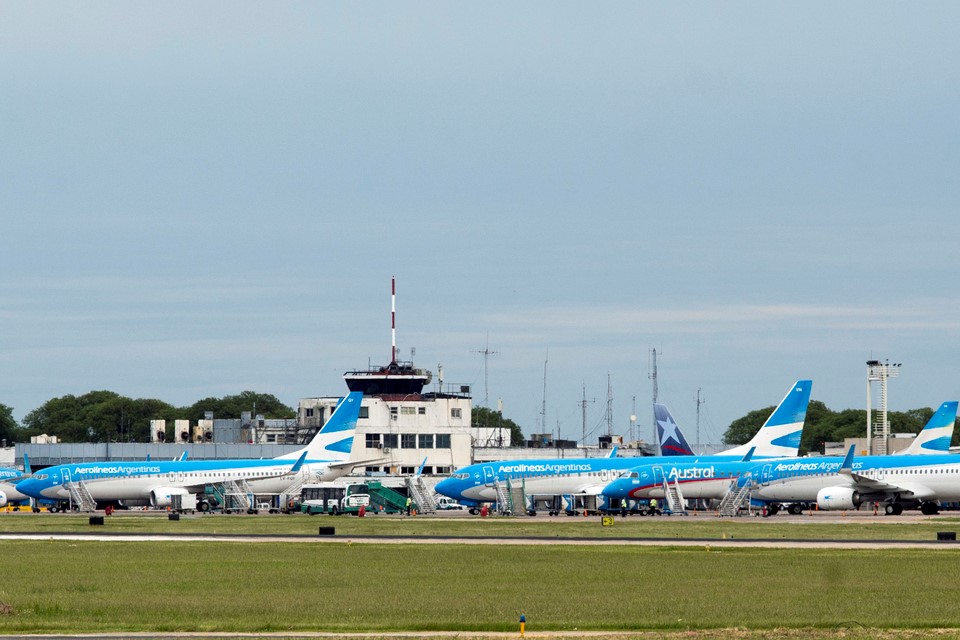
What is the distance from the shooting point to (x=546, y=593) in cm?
4612

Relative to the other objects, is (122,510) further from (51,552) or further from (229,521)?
(51,552)

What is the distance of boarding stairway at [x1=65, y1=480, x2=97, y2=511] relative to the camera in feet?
461

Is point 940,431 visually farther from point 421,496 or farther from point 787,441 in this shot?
point 421,496

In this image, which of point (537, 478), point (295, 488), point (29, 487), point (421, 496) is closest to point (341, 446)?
point (295, 488)

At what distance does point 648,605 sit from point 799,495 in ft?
262

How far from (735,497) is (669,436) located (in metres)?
48.2

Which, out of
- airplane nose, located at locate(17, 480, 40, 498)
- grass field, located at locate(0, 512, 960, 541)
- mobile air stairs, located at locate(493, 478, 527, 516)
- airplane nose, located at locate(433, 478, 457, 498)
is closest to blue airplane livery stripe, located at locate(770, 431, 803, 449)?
mobile air stairs, located at locate(493, 478, 527, 516)

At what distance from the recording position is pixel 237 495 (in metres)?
139

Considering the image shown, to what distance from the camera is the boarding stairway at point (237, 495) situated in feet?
455

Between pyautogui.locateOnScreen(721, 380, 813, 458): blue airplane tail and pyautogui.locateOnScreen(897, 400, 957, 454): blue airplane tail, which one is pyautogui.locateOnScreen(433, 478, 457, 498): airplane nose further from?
pyautogui.locateOnScreen(897, 400, 957, 454): blue airplane tail

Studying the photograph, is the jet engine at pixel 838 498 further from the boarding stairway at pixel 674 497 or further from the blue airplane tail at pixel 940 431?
the blue airplane tail at pixel 940 431

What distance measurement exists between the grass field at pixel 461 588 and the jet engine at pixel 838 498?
52486 millimetres

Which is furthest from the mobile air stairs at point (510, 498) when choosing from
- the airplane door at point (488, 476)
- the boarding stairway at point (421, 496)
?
the boarding stairway at point (421, 496)

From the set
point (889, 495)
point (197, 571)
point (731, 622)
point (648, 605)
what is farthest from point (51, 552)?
point (889, 495)
